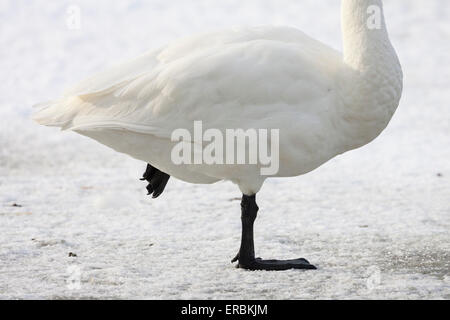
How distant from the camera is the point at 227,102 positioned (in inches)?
186

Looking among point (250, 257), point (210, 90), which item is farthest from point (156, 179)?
point (210, 90)

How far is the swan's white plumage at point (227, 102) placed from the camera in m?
4.70

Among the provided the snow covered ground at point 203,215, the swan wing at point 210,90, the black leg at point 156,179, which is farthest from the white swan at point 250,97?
the black leg at point 156,179

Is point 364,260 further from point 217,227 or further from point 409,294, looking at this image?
point 217,227

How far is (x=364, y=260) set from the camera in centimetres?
528

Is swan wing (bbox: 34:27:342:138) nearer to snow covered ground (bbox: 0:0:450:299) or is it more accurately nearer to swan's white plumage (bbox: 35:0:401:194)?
swan's white plumage (bbox: 35:0:401:194)

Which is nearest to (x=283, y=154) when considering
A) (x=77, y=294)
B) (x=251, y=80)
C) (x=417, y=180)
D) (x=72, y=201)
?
(x=251, y=80)

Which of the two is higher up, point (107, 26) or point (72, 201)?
point (107, 26)

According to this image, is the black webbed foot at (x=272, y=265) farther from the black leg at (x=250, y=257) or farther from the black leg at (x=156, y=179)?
the black leg at (x=156, y=179)

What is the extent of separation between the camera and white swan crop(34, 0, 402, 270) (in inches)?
185

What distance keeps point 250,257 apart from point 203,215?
1.37m

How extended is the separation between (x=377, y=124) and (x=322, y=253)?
41.5 inches

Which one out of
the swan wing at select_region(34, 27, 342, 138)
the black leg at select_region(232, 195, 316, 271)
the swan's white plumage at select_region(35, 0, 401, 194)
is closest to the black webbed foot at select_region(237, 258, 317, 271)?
the black leg at select_region(232, 195, 316, 271)

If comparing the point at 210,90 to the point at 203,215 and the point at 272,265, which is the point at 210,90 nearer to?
the point at 272,265
